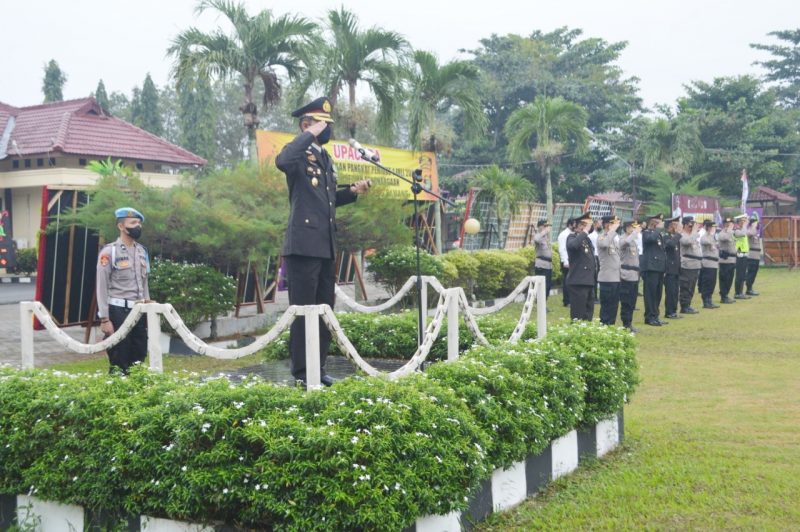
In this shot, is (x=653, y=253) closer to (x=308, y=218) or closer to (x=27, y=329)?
(x=308, y=218)

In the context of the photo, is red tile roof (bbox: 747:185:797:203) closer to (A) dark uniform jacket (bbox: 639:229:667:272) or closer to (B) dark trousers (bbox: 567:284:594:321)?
(A) dark uniform jacket (bbox: 639:229:667:272)

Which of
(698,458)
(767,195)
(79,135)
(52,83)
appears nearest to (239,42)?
(698,458)

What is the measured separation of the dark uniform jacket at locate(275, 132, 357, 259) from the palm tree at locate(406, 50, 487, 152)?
1144cm

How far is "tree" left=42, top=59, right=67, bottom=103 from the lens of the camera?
37406 millimetres

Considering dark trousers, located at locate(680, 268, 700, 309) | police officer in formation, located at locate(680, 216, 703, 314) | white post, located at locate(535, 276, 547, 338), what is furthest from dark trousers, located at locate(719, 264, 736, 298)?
white post, located at locate(535, 276, 547, 338)

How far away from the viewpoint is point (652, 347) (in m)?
11.0

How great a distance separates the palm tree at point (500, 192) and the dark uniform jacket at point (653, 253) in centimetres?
603

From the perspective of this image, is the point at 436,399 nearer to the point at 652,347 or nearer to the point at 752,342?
the point at 652,347

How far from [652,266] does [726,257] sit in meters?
4.43

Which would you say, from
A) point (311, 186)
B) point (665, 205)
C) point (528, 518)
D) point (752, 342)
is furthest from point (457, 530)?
Answer: point (665, 205)

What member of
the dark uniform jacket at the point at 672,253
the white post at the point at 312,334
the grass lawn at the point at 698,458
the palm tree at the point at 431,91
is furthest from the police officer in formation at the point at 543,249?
the white post at the point at 312,334

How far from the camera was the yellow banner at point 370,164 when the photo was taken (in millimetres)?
12867

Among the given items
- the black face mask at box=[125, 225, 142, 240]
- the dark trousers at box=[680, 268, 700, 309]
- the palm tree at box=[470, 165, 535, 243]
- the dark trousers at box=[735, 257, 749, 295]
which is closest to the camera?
the black face mask at box=[125, 225, 142, 240]

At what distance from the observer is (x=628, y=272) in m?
12.9
